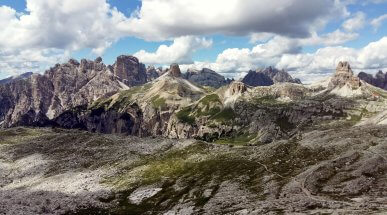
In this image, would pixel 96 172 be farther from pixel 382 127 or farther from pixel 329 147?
pixel 382 127

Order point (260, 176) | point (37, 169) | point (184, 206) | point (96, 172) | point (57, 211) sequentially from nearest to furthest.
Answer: point (184, 206) → point (57, 211) → point (260, 176) → point (96, 172) → point (37, 169)

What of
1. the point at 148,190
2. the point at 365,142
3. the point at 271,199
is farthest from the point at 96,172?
the point at 365,142

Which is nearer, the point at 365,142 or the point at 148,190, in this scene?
the point at 148,190

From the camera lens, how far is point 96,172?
154 meters

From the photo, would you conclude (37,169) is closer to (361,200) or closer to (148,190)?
(148,190)

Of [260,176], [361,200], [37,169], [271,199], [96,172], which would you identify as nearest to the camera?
[361,200]

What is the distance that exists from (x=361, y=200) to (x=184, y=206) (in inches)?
1558

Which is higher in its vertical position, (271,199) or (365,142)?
(365,142)

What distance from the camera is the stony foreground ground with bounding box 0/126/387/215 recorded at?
309 ft

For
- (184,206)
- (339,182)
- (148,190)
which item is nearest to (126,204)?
(148,190)

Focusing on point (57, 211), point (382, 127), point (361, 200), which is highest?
point (382, 127)

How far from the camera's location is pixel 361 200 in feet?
281

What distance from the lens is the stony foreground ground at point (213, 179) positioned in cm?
9425

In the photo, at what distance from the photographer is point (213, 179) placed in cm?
12600
